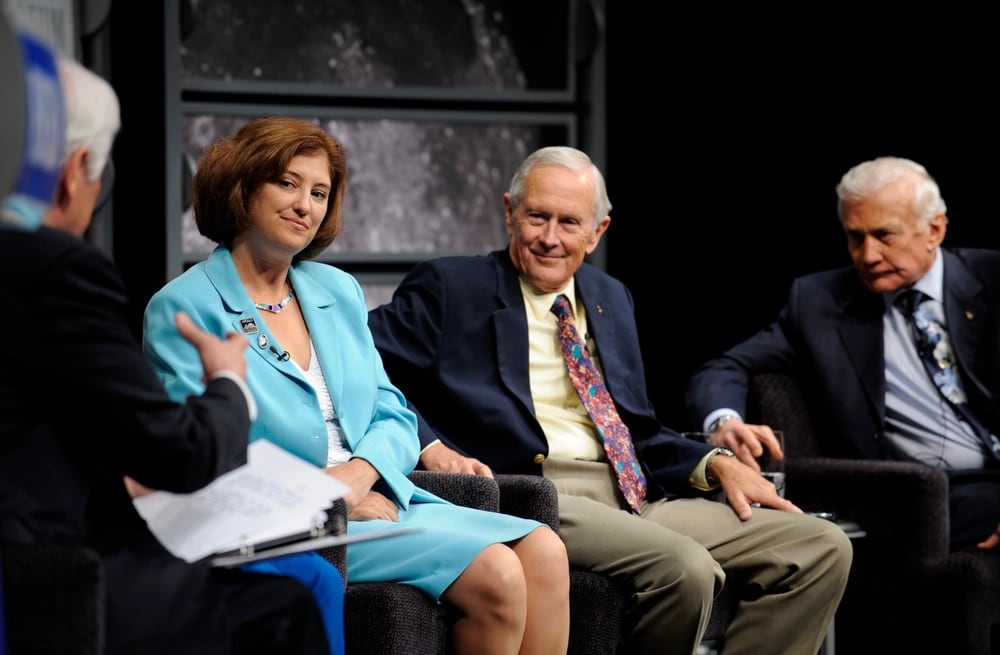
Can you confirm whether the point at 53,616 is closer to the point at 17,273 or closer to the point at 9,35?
the point at 17,273

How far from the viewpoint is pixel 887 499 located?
12.4ft

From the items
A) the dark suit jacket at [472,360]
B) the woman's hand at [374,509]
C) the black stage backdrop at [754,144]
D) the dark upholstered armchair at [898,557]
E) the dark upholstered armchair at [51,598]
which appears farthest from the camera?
the black stage backdrop at [754,144]

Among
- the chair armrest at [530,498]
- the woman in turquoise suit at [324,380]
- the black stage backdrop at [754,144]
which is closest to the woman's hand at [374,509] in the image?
the woman in turquoise suit at [324,380]

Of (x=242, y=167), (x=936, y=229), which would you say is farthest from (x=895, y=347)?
(x=242, y=167)

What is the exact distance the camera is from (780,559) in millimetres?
3346

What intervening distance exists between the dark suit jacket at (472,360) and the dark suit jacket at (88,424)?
48.8 inches

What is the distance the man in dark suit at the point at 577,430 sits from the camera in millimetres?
3180

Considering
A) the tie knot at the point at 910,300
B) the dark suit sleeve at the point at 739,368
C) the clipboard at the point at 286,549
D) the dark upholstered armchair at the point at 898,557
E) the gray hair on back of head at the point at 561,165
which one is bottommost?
the dark upholstered armchair at the point at 898,557

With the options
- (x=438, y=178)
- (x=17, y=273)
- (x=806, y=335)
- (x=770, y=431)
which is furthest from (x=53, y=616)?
(x=438, y=178)

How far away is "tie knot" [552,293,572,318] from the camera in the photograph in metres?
3.51

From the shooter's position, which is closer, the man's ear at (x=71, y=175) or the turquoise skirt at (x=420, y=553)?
the man's ear at (x=71, y=175)

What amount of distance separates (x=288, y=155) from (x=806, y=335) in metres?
1.81

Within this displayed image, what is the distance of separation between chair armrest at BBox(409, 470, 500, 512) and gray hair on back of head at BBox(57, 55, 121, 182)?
4.09 ft

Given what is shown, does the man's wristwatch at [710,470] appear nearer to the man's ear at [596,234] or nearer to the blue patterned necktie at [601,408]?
the blue patterned necktie at [601,408]
